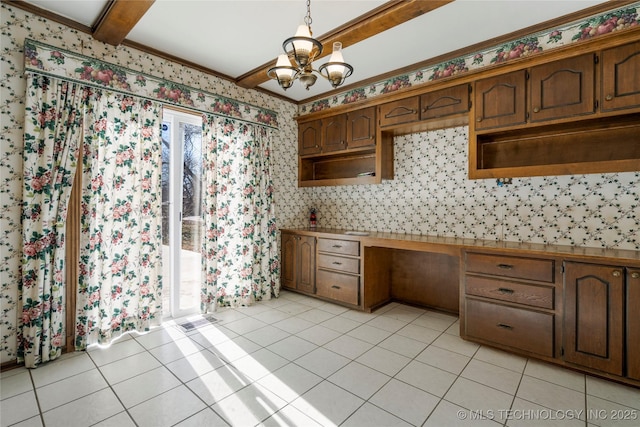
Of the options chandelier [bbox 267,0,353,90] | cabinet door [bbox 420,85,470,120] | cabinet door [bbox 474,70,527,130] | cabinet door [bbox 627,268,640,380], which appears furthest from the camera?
cabinet door [bbox 420,85,470,120]

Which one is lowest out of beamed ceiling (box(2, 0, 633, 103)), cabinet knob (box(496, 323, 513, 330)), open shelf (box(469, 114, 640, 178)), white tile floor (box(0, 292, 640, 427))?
white tile floor (box(0, 292, 640, 427))

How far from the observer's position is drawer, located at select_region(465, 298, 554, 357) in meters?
2.40

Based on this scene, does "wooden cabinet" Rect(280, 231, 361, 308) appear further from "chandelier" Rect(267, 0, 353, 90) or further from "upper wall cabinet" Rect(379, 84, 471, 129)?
"chandelier" Rect(267, 0, 353, 90)

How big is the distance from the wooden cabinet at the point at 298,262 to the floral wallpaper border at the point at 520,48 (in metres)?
1.99

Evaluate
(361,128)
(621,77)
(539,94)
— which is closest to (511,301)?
(539,94)

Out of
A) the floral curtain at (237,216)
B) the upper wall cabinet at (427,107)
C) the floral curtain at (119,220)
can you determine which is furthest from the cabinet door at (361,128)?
the floral curtain at (119,220)

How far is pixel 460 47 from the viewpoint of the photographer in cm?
298

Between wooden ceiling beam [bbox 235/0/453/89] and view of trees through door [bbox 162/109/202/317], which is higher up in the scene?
wooden ceiling beam [bbox 235/0/453/89]

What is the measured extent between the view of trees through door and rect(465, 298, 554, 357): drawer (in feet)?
9.78

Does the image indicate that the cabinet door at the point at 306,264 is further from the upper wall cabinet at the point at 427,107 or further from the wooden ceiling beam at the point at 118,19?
the wooden ceiling beam at the point at 118,19

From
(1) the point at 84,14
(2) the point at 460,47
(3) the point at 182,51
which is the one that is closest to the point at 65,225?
(1) the point at 84,14

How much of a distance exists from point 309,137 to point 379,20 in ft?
7.05

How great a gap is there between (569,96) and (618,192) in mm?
897

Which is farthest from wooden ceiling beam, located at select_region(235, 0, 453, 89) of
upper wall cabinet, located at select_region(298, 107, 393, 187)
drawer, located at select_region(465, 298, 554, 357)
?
drawer, located at select_region(465, 298, 554, 357)
